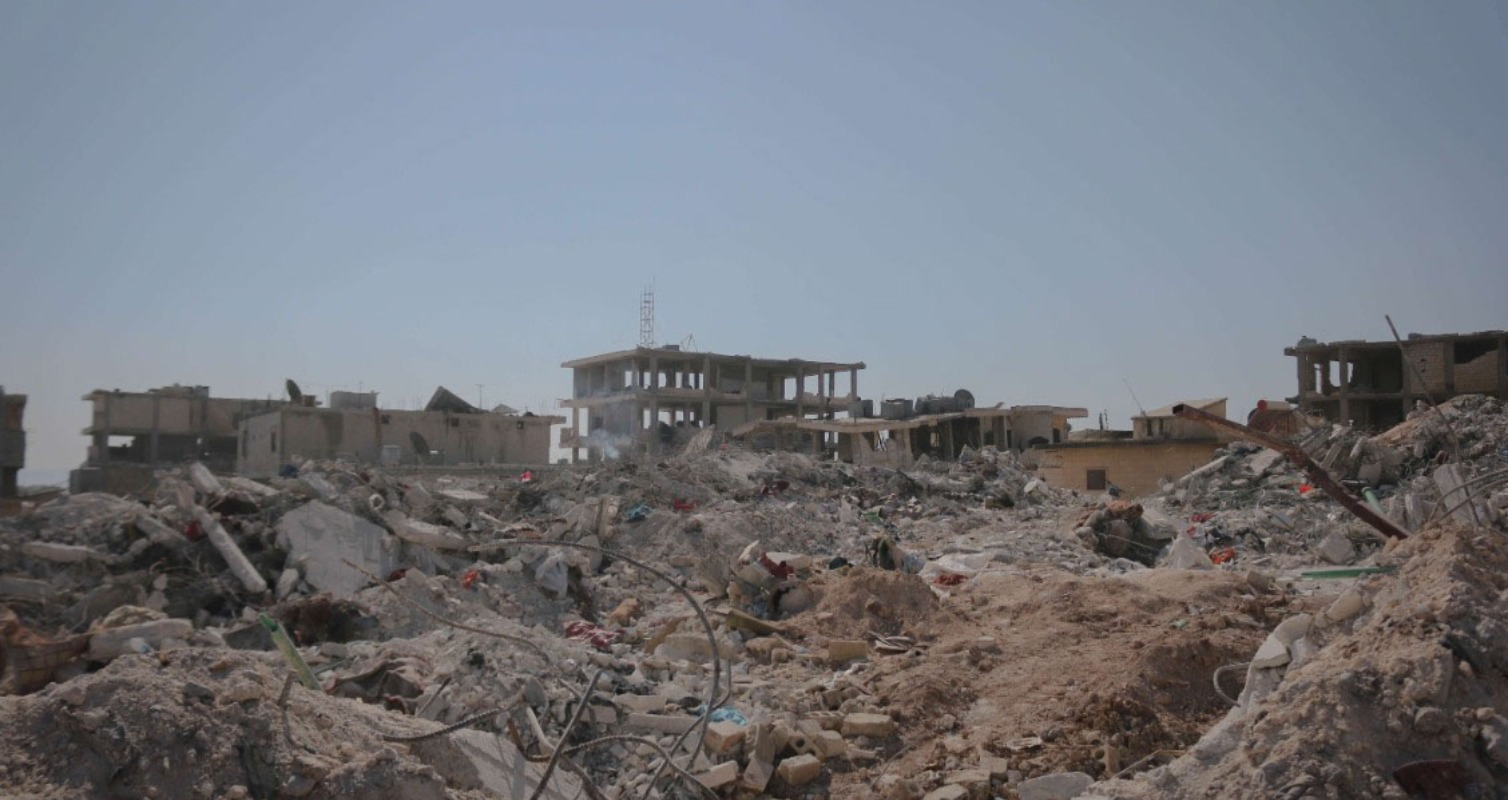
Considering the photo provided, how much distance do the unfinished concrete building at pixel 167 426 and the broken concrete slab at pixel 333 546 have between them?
56.4 feet

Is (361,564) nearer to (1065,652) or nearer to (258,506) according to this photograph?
(258,506)

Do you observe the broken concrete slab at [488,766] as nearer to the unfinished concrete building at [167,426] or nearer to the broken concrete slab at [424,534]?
the broken concrete slab at [424,534]

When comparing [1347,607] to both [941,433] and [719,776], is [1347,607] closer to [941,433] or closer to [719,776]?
[719,776]

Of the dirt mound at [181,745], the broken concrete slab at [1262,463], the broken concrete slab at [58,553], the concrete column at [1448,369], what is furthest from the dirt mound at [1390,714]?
the concrete column at [1448,369]

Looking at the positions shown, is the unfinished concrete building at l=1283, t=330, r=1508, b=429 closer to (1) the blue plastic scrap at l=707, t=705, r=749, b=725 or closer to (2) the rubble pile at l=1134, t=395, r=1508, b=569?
(2) the rubble pile at l=1134, t=395, r=1508, b=569

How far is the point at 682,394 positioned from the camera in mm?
38094

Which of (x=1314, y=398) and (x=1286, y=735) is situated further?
(x=1314, y=398)

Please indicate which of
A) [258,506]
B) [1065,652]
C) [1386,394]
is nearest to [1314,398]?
[1386,394]

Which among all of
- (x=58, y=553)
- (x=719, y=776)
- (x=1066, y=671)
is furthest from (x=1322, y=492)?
(x=58, y=553)

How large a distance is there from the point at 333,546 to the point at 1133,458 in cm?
2166

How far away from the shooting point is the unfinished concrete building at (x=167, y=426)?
2611cm

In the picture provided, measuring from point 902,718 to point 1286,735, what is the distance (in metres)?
3.08

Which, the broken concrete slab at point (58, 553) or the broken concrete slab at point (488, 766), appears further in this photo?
the broken concrete slab at point (58, 553)

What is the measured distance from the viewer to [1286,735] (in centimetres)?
379
